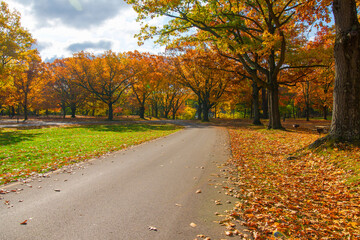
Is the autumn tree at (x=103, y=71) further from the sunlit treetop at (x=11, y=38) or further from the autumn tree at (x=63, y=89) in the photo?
the sunlit treetop at (x=11, y=38)

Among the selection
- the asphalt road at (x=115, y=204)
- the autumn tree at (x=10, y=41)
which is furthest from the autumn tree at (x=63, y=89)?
the asphalt road at (x=115, y=204)

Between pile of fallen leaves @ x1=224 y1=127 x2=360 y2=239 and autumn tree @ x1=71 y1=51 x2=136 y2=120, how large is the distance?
33.1 meters

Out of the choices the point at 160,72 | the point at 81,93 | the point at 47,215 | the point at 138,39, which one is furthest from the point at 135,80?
the point at 47,215

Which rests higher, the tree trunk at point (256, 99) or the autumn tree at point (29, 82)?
the autumn tree at point (29, 82)

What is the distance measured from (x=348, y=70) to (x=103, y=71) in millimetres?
36234

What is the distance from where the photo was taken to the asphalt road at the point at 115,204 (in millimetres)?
3449

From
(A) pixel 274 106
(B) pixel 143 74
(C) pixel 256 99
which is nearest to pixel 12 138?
(A) pixel 274 106

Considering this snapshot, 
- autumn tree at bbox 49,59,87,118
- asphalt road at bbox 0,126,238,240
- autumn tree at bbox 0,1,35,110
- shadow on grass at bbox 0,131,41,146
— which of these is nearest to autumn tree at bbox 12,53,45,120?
autumn tree at bbox 49,59,87,118

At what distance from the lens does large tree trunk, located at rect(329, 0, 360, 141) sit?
289 inches

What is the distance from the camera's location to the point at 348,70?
7441 mm

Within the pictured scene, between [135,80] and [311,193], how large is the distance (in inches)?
1478

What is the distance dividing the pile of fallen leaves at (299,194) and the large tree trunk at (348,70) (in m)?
1.03

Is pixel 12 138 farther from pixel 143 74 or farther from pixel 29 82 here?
pixel 143 74

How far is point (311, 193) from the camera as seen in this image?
5125 mm
